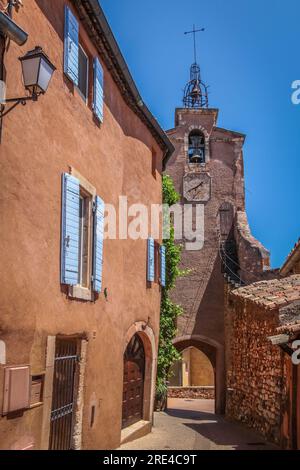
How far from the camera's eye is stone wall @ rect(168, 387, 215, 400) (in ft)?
79.5

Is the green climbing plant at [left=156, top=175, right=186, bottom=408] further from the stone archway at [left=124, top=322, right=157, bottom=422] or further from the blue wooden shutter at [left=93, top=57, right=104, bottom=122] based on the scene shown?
the blue wooden shutter at [left=93, top=57, right=104, bottom=122]

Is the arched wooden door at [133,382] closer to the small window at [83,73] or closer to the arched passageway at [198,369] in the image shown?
the small window at [83,73]

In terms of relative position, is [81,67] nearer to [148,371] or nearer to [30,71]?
[30,71]

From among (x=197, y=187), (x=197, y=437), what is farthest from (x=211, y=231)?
(x=197, y=437)

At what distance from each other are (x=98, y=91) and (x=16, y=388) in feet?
16.5

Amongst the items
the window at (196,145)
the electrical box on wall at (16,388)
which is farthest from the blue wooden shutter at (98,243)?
the window at (196,145)

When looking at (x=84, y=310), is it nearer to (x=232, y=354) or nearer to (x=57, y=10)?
(x=57, y=10)

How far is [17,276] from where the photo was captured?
5.20 metres

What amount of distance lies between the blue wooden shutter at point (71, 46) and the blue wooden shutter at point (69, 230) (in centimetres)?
151

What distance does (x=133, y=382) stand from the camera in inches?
431

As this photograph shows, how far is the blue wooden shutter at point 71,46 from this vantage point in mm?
6863

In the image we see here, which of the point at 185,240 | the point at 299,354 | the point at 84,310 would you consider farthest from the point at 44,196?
the point at 185,240
